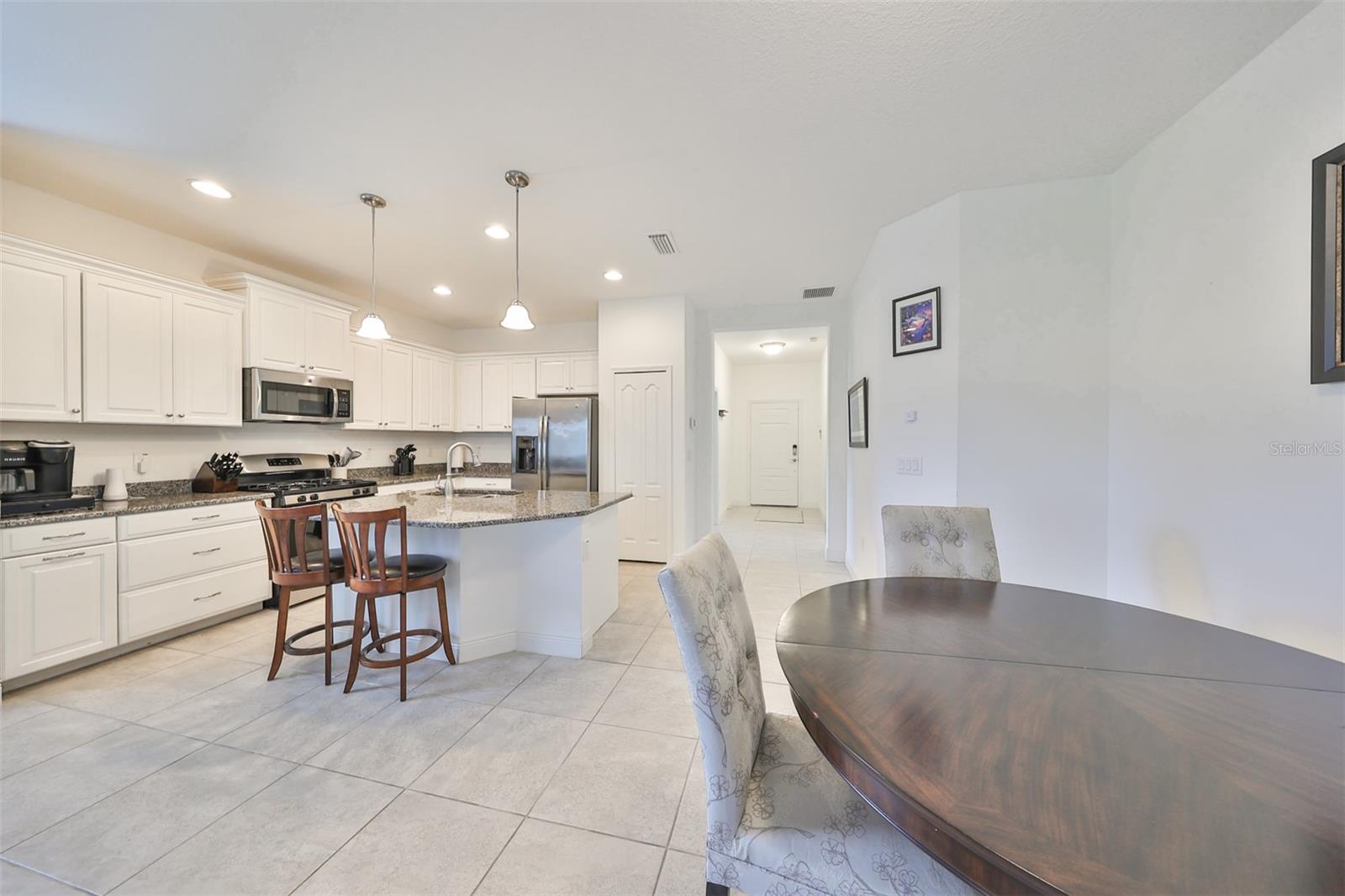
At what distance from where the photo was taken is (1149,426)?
2271 millimetres

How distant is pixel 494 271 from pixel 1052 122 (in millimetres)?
3689

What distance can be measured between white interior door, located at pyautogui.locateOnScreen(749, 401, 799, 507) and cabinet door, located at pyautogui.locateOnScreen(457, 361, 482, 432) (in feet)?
16.0

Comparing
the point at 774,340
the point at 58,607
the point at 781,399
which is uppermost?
the point at 774,340

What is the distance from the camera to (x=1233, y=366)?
1854 mm

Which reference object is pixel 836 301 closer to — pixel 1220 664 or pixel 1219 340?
pixel 1219 340

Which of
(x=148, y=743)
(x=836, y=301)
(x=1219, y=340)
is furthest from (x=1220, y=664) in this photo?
(x=836, y=301)

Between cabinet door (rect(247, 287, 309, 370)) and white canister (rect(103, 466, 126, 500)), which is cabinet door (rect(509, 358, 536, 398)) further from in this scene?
white canister (rect(103, 466, 126, 500))

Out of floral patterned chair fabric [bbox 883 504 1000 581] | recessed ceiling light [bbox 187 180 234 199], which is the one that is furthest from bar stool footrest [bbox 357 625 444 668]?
recessed ceiling light [bbox 187 180 234 199]

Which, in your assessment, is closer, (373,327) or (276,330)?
(373,327)

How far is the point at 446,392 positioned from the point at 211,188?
293 cm

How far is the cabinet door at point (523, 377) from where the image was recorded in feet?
17.7

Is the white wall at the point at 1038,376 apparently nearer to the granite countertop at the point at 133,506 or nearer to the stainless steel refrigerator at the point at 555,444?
the stainless steel refrigerator at the point at 555,444

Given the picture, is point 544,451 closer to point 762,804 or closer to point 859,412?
point 859,412

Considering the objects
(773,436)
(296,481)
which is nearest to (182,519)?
(296,481)
